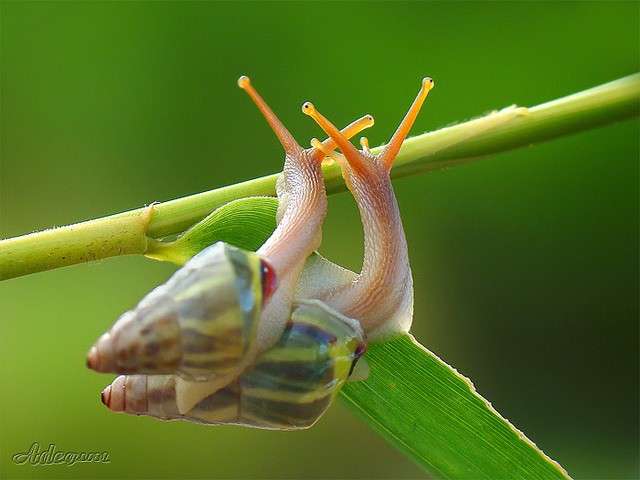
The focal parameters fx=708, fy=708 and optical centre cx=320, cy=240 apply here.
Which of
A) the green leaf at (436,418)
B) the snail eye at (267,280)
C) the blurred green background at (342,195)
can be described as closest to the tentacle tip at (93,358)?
the snail eye at (267,280)

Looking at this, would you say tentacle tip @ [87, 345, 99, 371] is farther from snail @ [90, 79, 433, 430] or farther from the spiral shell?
snail @ [90, 79, 433, 430]

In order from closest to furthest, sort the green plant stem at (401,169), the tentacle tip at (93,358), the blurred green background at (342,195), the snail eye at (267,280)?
1. the tentacle tip at (93,358)
2. the snail eye at (267,280)
3. the green plant stem at (401,169)
4. the blurred green background at (342,195)

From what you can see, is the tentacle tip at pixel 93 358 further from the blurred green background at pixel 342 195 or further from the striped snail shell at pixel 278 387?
the blurred green background at pixel 342 195

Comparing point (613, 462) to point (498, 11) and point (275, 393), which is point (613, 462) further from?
point (275, 393)

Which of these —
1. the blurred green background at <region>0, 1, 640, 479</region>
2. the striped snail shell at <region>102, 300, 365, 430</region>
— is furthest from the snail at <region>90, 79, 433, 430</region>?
the blurred green background at <region>0, 1, 640, 479</region>

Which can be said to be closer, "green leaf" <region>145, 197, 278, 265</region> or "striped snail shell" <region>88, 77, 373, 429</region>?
"striped snail shell" <region>88, 77, 373, 429</region>

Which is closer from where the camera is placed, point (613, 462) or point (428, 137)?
point (428, 137)

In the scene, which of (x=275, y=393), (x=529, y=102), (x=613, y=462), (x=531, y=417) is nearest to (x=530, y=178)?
(x=529, y=102)
